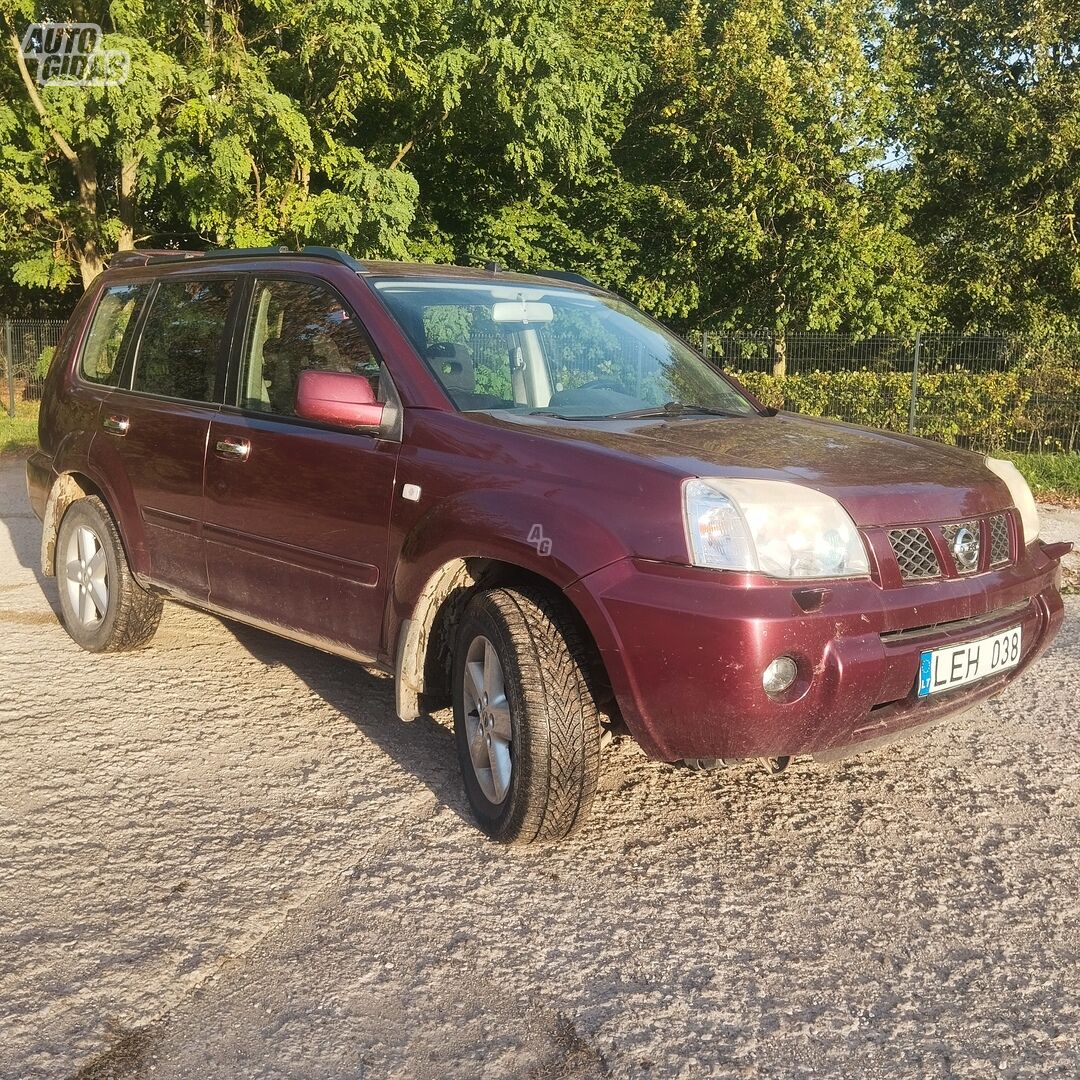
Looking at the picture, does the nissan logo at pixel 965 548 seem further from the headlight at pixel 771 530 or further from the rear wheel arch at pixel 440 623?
the rear wheel arch at pixel 440 623

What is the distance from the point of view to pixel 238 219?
17969 mm

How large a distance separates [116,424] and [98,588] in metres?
0.83

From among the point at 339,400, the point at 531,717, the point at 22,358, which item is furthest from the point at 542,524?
the point at 22,358

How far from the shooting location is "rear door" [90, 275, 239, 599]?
4.61m

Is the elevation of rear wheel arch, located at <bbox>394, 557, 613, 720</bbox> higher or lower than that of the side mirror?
lower

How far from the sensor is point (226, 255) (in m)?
4.80

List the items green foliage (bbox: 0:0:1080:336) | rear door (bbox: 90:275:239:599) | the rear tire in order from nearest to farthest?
rear door (bbox: 90:275:239:599), the rear tire, green foliage (bbox: 0:0:1080:336)

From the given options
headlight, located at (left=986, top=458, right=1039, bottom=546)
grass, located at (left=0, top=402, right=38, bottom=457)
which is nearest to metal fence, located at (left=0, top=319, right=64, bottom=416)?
grass, located at (left=0, top=402, right=38, bottom=457)

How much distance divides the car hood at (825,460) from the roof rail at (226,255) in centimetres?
112

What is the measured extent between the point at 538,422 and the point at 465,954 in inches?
63.1

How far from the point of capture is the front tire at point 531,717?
320 cm

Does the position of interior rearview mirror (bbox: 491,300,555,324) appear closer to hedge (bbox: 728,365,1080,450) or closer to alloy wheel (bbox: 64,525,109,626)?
alloy wheel (bbox: 64,525,109,626)

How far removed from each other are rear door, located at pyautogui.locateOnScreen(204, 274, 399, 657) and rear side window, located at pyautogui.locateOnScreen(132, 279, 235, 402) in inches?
8.5

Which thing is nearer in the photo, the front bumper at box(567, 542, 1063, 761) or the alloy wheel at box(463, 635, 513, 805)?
the front bumper at box(567, 542, 1063, 761)
